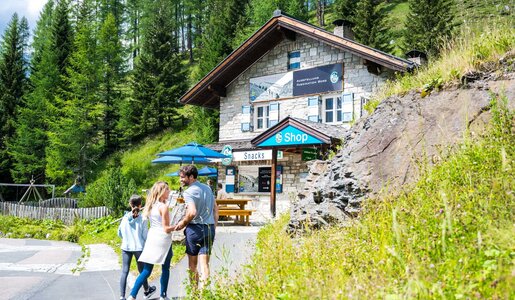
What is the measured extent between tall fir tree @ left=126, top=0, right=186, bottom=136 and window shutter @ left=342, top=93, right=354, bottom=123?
20.9 metres

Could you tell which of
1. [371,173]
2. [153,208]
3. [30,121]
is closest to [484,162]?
[371,173]

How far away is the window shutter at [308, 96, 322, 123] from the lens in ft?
55.1

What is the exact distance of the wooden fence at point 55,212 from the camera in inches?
663

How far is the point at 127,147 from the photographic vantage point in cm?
3503

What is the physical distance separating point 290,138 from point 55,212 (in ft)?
38.4

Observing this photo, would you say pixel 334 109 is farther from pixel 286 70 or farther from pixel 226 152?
pixel 226 152

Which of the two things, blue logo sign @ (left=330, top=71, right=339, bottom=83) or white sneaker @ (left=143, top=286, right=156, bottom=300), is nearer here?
white sneaker @ (left=143, top=286, right=156, bottom=300)

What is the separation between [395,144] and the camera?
225 inches

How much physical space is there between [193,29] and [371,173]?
5663cm

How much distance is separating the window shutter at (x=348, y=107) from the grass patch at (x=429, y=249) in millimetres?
11170

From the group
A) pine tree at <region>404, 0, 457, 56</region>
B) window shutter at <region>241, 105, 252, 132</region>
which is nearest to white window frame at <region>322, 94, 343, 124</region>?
Answer: window shutter at <region>241, 105, 252, 132</region>

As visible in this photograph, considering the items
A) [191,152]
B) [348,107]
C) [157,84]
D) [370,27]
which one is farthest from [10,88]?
[348,107]

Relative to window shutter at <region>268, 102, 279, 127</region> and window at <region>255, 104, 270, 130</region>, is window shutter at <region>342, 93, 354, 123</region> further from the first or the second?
window at <region>255, 104, 270, 130</region>

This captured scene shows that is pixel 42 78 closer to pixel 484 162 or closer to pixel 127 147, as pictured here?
pixel 127 147
